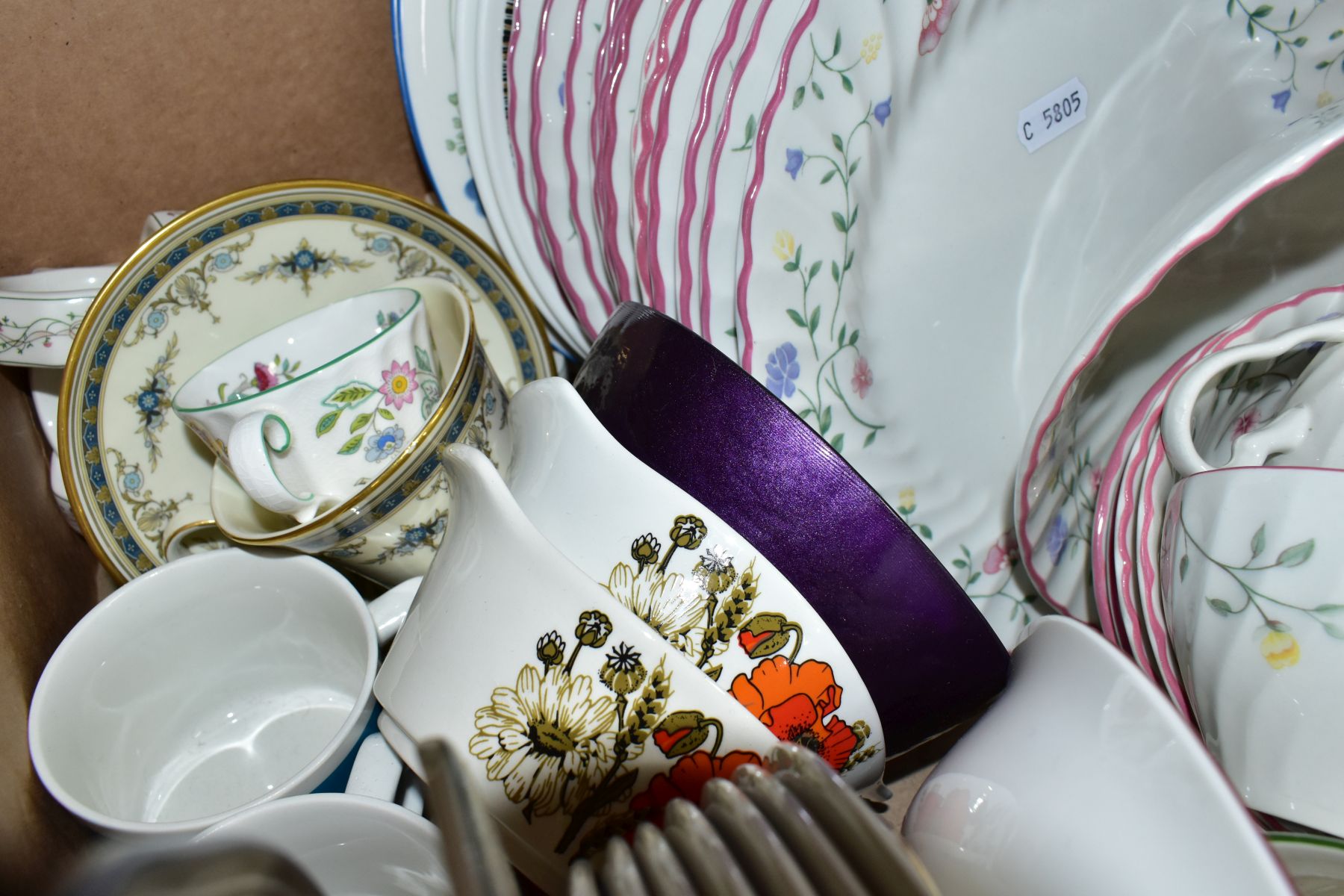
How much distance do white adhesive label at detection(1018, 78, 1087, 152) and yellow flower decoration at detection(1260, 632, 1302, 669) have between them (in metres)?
0.31

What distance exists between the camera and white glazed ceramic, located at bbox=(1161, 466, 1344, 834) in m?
0.34

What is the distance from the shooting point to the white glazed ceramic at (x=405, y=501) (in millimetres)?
464

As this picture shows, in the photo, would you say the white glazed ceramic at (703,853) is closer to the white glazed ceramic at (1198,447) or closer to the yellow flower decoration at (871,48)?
the white glazed ceramic at (1198,447)

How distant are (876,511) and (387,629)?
279 millimetres

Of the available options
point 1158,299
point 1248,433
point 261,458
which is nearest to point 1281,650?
point 1248,433

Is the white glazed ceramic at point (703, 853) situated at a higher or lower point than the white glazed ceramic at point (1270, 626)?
higher

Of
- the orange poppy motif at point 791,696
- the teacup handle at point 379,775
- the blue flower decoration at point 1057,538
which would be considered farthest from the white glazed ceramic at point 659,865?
the blue flower decoration at point 1057,538

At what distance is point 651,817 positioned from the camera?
372 millimetres

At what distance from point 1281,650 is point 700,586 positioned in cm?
20

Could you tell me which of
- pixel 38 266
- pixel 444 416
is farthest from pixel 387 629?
pixel 38 266

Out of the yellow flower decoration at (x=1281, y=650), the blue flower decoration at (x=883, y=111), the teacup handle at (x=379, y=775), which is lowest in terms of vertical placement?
the teacup handle at (x=379, y=775)

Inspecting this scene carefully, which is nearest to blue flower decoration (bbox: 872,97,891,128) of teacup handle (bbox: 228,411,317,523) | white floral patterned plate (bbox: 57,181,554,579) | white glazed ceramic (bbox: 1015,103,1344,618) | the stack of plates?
the stack of plates

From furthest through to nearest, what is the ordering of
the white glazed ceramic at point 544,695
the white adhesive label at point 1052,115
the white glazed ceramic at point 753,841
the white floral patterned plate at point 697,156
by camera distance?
the white adhesive label at point 1052,115
the white floral patterned plate at point 697,156
the white glazed ceramic at point 544,695
the white glazed ceramic at point 753,841

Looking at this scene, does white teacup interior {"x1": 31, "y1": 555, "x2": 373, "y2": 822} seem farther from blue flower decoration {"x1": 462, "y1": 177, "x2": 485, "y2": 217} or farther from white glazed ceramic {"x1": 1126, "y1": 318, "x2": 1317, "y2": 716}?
white glazed ceramic {"x1": 1126, "y1": 318, "x2": 1317, "y2": 716}
